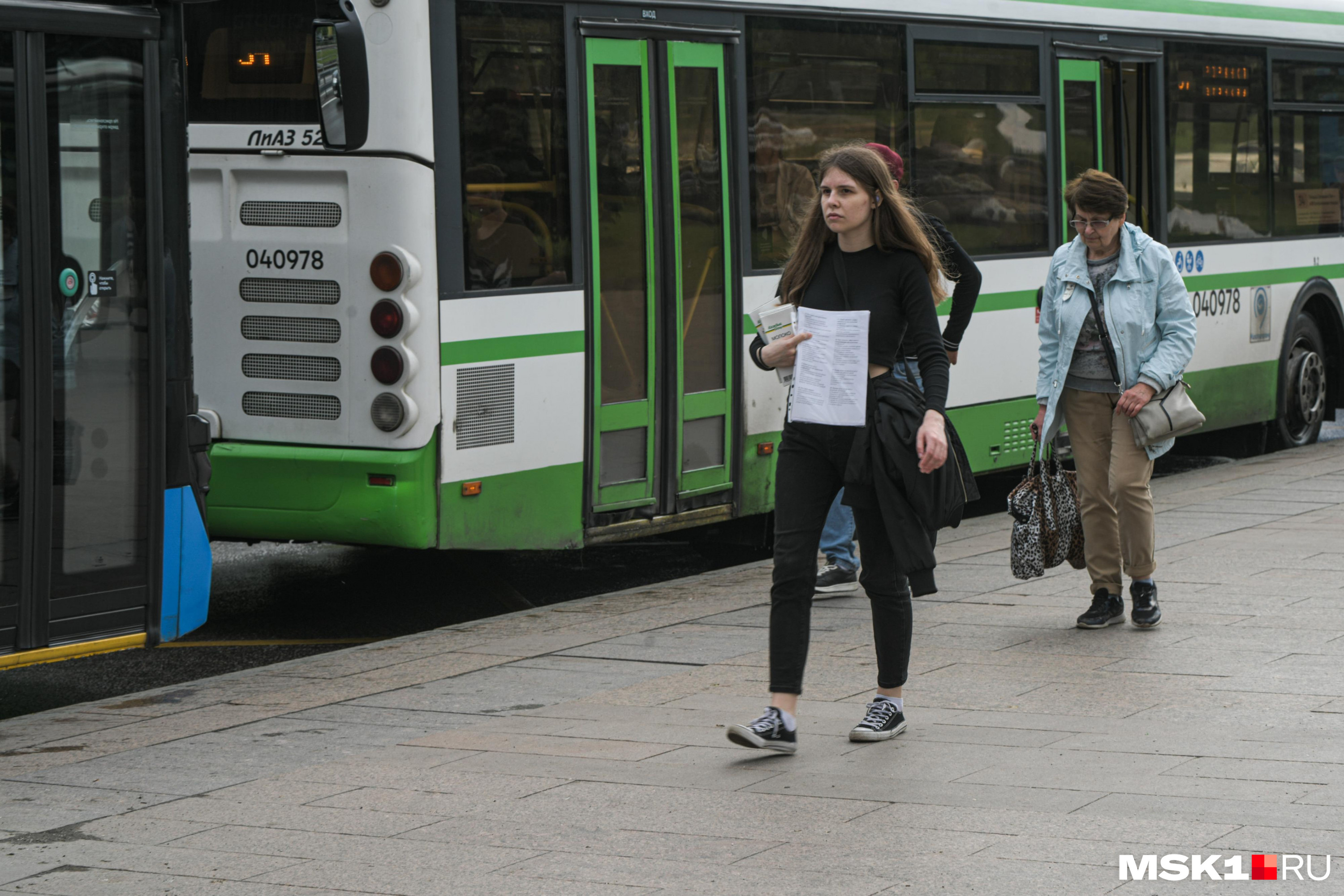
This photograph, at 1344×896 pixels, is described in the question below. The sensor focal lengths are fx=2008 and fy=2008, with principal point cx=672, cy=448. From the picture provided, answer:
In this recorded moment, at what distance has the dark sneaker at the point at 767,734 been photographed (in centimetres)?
584

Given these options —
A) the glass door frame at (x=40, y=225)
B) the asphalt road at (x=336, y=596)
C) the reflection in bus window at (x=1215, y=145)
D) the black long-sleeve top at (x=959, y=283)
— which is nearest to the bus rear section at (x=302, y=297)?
the asphalt road at (x=336, y=596)

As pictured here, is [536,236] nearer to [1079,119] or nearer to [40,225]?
[40,225]

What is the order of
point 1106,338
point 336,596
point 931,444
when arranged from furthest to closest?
point 336,596, point 1106,338, point 931,444

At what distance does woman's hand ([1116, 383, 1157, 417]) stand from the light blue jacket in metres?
0.03

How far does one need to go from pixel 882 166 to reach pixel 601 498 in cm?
357

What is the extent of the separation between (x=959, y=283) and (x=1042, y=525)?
107 centimetres

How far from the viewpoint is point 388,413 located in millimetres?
8352

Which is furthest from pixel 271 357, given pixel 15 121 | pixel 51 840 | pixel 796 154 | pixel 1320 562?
pixel 1320 562

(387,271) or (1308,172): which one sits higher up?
(1308,172)

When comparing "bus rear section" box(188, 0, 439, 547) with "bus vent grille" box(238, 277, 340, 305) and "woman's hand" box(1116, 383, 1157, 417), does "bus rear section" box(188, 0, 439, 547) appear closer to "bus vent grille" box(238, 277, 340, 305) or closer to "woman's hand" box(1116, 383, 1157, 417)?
"bus vent grille" box(238, 277, 340, 305)

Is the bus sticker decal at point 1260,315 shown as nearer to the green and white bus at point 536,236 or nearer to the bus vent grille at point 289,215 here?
the green and white bus at point 536,236

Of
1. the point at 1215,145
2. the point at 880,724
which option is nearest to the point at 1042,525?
the point at 880,724

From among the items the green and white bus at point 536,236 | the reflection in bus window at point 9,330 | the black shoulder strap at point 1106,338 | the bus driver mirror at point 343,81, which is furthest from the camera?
the green and white bus at point 536,236

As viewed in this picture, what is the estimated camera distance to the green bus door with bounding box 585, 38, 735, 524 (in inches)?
362
